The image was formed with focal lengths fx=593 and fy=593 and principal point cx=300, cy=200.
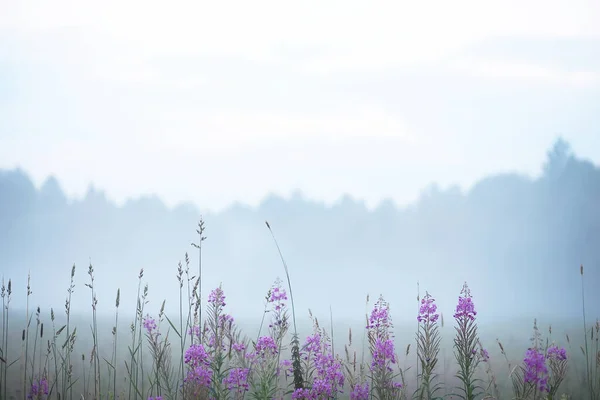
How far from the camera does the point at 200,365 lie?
356 centimetres

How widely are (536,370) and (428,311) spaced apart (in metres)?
0.85

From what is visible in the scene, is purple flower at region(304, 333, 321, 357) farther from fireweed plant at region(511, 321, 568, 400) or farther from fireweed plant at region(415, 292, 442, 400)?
fireweed plant at region(511, 321, 568, 400)

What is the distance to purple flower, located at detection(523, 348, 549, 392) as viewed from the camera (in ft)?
12.4

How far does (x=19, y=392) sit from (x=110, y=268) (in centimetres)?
4132

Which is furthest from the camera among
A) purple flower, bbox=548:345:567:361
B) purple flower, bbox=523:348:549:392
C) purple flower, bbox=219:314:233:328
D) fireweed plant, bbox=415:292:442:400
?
purple flower, bbox=548:345:567:361

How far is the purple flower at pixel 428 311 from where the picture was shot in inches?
145

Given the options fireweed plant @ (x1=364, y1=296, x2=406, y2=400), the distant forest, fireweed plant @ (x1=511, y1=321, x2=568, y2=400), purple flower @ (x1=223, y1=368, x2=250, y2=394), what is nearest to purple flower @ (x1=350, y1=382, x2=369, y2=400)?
fireweed plant @ (x1=364, y1=296, x2=406, y2=400)

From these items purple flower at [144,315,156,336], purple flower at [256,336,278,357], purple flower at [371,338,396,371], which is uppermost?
purple flower at [144,315,156,336]

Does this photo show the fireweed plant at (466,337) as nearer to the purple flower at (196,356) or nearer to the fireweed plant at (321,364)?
the fireweed plant at (321,364)

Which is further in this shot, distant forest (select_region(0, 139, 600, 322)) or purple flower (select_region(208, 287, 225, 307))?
distant forest (select_region(0, 139, 600, 322))

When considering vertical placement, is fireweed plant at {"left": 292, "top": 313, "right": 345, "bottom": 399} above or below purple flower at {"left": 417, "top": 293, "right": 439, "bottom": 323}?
below

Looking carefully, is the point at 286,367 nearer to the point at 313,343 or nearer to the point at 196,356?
the point at 313,343

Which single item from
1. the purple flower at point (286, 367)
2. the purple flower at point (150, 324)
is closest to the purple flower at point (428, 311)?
the purple flower at point (286, 367)

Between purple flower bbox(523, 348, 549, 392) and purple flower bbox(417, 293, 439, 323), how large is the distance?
2.31 ft
